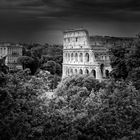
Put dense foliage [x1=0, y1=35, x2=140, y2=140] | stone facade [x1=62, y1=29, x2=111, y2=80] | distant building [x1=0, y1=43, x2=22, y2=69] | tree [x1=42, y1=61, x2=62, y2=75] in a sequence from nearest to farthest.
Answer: dense foliage [x1=0, y1=35, x2=140, y2=140], stone facade [x1=62, y1=29, x2=111, y2=80], tree [x1=42, y1=61, x2=62, y2=75], distant building [x1=0, y1=43, x2=22, y2=69]

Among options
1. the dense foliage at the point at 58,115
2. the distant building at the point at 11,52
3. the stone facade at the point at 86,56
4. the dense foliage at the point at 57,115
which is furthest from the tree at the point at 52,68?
the dense foliage at the point at 57,115

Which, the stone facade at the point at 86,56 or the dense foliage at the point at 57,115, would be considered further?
Result: the stone facade at the point at 86,56

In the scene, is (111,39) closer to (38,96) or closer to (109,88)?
(109,88)

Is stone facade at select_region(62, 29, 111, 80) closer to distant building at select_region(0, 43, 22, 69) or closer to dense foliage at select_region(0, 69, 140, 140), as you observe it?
dense foliage at select_region(0, 69, 140, 140)

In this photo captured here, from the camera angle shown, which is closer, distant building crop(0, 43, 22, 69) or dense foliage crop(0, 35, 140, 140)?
dense foliage crop(0, 35, 140, 140)

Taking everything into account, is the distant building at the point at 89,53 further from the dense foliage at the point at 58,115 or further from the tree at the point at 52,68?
the dense foliage at the point at 58,115

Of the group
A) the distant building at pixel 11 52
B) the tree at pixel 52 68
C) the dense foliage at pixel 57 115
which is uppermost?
the distant building at pixel 11 52

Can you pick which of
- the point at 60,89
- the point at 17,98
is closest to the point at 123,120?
the point at 17,98

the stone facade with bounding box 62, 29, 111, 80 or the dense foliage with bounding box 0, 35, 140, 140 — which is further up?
the stone facade with bounding box 62, 29, 111, 80

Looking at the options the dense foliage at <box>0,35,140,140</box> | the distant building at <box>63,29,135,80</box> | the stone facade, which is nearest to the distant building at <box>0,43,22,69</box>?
the stone facade
